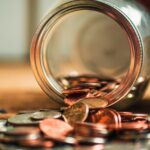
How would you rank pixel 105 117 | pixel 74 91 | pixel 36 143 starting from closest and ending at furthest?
pixel 36 143, pixel 105 117, pixel 74 91

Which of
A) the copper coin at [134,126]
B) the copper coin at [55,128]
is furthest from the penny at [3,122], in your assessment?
the copper coin at [134,126]

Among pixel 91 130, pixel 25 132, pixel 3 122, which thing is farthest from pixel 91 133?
pixel 3 122

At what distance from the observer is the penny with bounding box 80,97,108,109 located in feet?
2.94

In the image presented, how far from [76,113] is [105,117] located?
6 centimetres

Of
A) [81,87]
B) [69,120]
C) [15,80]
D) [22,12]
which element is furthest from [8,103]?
[22,12]

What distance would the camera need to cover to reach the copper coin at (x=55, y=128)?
80cm

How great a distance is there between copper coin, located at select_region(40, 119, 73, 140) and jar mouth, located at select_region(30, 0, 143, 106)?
170 millimetres

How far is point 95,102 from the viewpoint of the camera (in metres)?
0.91

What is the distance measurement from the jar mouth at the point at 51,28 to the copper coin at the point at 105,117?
90 mm

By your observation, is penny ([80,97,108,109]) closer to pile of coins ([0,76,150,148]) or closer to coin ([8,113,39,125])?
pile of coins ([0,76,150,148])

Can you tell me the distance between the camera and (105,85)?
44.7 inches

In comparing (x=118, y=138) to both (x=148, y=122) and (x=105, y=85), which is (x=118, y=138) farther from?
(x=105, y=85)

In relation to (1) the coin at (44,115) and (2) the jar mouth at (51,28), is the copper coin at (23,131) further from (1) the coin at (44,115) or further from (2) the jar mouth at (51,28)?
(2) the jar mouth at (51,28)

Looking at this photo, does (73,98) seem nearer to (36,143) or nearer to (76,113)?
(76,113)
